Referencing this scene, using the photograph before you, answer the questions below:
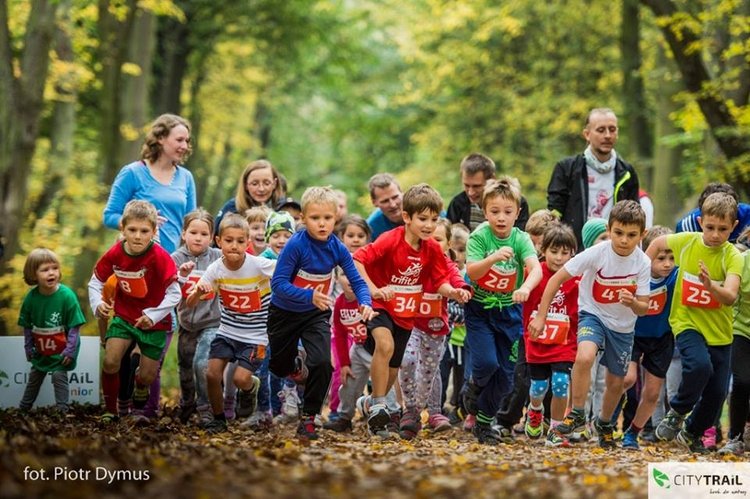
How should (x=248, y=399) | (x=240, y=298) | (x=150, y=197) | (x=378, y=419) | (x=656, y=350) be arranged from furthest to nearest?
(x=150, y=197), (x=656, y=350), (x=248, y=399), (x=240, y=298), (x=378, y=419)

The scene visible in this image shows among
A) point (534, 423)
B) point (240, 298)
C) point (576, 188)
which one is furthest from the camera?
point (576, 188)

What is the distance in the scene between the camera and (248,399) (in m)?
10.2

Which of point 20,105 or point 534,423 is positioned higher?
point 20,105

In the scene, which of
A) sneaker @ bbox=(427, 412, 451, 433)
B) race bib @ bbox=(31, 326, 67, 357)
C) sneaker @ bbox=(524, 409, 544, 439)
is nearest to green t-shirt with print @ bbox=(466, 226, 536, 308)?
sneaker @ bbox=(524, 409, 544, 439)

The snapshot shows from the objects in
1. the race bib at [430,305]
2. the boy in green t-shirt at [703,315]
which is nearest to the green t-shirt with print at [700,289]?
the boy in green t-shirt at [703,315]

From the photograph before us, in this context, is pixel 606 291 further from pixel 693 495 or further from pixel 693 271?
pixel 693 495

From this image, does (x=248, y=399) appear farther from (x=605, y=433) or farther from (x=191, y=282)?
(x=605, y=433)

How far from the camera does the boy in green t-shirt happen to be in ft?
31.2

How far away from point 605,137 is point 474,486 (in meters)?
6.01

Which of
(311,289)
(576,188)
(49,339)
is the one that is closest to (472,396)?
(311,289)

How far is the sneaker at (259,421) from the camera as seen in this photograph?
33.5 ft

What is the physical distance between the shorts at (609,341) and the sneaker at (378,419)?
5.67 ft

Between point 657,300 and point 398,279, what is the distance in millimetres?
2419

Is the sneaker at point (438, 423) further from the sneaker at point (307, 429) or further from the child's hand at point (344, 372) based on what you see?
the sneaker at point (307, 429)
